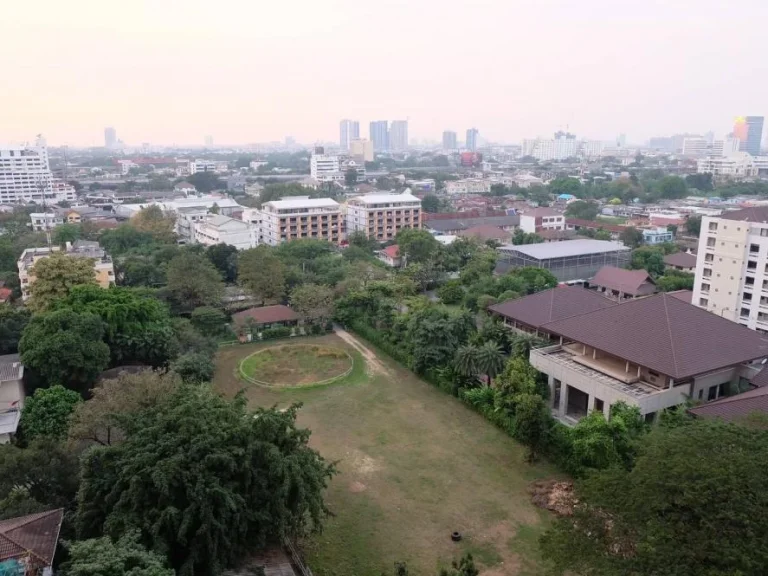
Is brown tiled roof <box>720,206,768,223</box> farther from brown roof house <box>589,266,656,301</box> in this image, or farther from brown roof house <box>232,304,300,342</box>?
brown roof house <box>232,304,300,342</box>

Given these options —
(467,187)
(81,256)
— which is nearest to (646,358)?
(81,256)

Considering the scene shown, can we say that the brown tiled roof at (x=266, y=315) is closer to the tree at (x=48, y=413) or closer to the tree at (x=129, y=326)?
the tree at (x=129, y=326)

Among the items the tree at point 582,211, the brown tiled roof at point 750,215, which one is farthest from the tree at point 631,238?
the brown tiled roof at point 750,215

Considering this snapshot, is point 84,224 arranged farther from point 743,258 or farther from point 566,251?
point 743,258

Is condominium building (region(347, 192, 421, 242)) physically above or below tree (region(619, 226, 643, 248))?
above

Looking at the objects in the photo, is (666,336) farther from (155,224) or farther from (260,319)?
(155,224)

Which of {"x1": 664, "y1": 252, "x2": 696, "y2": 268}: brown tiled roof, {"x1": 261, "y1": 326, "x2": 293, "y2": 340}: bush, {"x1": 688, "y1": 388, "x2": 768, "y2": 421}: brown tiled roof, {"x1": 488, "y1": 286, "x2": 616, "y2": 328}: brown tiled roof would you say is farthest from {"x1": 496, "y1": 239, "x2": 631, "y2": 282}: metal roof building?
{"x1": 688, "y1": 388, "x2": 768, "y2": 421}: brown tiled roof
